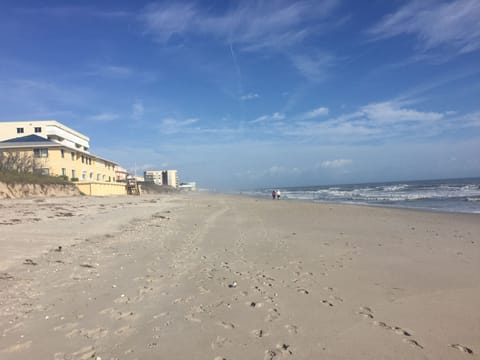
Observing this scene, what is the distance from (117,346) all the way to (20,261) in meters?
4.27

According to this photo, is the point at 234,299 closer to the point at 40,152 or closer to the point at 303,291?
the point at 303,291

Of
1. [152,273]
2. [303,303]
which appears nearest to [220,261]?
[152,273]

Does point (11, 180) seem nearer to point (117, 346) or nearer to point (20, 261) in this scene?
point (20, 261)

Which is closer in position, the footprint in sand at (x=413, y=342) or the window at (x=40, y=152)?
the footprint in sand at (x=413, y=342)

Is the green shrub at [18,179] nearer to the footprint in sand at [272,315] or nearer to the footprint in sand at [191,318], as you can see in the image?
the footprint in sand at [191,318]

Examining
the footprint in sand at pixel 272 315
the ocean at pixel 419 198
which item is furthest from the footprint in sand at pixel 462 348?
the ocean at pixel 419 198

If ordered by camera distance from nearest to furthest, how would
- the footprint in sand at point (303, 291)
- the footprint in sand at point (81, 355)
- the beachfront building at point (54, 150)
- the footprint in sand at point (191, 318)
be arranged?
the footprint in sand at point (81, 355)
the footprint in sand at point (191, 318)
the footprint in sand at point (303, 291)
the beachfront building at point (54, 150)

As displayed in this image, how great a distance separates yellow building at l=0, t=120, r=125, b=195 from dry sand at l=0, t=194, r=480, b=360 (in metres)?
34.4

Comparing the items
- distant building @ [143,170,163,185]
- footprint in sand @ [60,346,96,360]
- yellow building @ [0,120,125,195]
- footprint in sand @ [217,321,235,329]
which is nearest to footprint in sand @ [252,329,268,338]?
footprint in sand @ [217,321,235,329]

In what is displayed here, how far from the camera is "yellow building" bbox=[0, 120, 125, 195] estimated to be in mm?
39062

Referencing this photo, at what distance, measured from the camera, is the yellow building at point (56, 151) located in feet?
128

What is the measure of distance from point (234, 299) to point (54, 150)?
1684 inches

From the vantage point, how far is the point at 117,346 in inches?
131

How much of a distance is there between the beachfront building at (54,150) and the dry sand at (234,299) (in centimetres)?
3531
